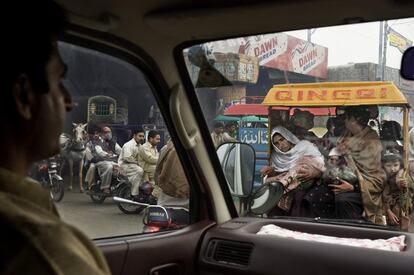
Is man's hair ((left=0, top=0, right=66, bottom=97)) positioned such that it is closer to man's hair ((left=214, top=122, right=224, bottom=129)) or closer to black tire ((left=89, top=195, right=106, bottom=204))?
black tire ((left=89, top=195, right=106, bottom=204))

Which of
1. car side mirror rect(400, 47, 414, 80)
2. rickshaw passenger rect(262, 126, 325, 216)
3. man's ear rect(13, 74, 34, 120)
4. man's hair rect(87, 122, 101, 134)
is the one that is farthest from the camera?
rickshaw passenger rect(262, 126, 325, 216)

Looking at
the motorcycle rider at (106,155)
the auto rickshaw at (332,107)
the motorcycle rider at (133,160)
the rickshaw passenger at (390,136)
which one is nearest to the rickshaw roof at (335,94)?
the auto rickshaw at (332,107)

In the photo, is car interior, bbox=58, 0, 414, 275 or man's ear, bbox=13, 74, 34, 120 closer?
man's ear, bbox=13, 74, 34, 120

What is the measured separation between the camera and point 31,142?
0.92 meters

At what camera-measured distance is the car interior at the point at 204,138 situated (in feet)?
7.83

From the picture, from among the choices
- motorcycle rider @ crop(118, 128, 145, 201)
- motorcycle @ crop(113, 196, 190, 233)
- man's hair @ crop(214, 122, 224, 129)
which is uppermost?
man's hair @ crop(214, 122, 224, 129)

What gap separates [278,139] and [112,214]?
1137 mm

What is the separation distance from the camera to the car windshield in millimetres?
2844

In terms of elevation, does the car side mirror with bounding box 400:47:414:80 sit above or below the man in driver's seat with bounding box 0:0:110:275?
above

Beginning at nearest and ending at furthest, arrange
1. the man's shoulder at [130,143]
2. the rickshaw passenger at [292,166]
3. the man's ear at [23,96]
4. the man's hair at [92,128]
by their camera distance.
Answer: the man's ear at [23,96] → the man's hair at [92,128] → the man's shoulder at [130,143] → the rickshaw passenger at [292,166]

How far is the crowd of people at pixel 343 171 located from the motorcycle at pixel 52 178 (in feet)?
4.47

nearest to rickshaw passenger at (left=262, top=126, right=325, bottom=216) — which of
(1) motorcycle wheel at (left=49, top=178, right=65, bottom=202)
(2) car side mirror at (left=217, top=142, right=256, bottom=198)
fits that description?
(2) car side mirror at (left=217, top=142, right=256, bottom=198)

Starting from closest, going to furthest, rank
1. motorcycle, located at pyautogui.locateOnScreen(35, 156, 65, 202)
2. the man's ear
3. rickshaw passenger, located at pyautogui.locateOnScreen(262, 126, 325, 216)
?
the man's ear < motorcycle, located at pyautogui.locateOnScreen(35, 156, 65, 202) < rickshaw passenger, located at pyautogui.locateOnScreen(262, 126, 325, 216)

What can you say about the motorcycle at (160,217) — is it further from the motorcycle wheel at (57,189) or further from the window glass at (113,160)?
the motorcycle wheel at (57,189)
